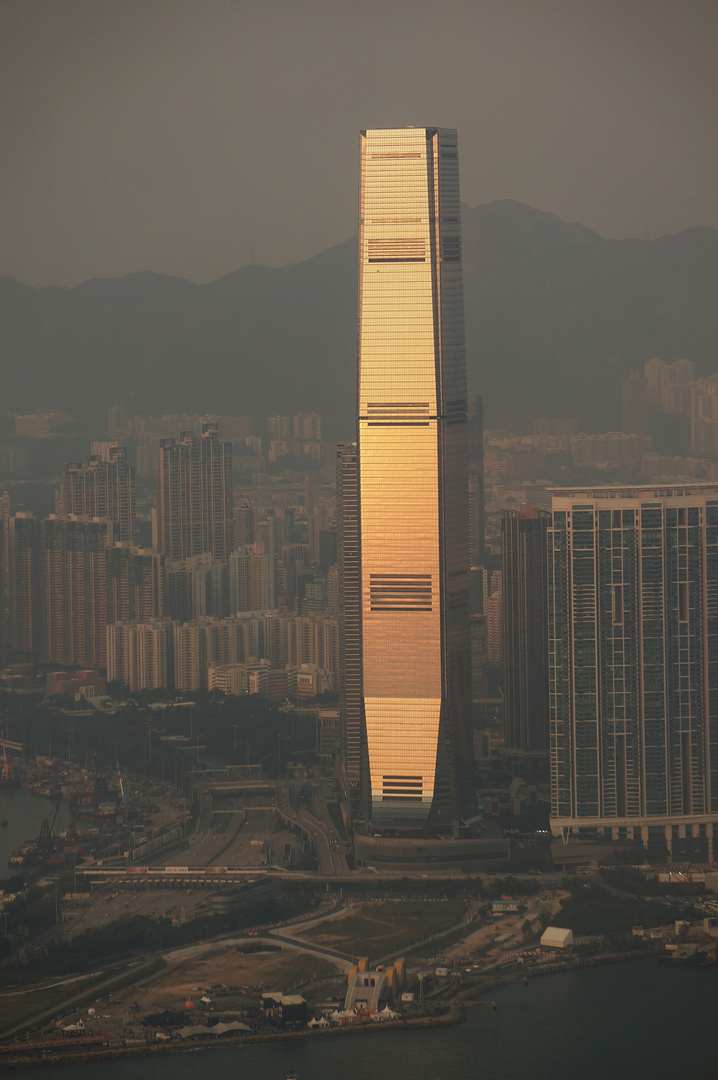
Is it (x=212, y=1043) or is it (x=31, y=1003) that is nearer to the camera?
(x=212, y=1043)

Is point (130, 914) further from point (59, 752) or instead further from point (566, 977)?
point (59, 752)

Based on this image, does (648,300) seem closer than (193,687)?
Yes

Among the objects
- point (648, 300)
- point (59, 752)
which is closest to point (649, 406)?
point (648, 300)

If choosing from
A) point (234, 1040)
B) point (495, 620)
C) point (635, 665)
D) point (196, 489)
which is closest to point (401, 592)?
point (635, 665)

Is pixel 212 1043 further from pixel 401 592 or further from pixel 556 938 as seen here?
pixel 401 592

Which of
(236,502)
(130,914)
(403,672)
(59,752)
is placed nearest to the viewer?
(130,914)

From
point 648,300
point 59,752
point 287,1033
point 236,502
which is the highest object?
point 648,300
